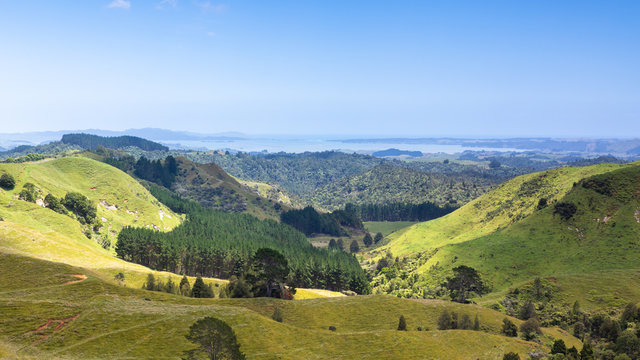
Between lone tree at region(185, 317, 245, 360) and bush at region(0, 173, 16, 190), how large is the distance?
543ft

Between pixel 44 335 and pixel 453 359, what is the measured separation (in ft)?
244

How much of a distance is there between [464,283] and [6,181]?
197 m

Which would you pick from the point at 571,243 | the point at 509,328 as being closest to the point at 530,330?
the point at 509,328

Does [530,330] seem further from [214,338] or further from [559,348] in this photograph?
[214,338]

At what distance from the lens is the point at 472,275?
127438 mm

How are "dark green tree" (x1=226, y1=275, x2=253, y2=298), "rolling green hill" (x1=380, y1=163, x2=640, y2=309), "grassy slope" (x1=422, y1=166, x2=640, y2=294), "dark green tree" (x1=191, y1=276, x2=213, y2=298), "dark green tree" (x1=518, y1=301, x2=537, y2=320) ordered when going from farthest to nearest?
"grassy slope" (x1=422, y1=166, x2=640, y2=294), "rolling green hill" (x1=380, y1=163, x2=640, y2=309), "dark green tree" (x1=518, y1=301, x2=537, y2=320), "dark green tree" (x1=226, y1=275, x2=253, y2=298), "dark green tree" (x1=191, y1=276, x2=213, y2=298)

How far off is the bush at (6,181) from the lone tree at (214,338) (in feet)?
543

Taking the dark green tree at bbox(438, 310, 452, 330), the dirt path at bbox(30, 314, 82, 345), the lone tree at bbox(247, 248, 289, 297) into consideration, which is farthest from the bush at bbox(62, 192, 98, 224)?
the dark green tree at bbox(438, 310, 452, 330)

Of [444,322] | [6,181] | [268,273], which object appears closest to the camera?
[444,322]

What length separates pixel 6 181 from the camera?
166 metres

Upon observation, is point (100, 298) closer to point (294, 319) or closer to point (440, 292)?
point (294, 319)

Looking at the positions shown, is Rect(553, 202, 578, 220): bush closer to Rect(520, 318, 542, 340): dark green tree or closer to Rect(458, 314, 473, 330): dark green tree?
Rect(520, 318, 542, 340): dark green tree

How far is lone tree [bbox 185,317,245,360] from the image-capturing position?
178 ft

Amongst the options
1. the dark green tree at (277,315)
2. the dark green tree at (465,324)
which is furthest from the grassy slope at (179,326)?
the dark green tree at (465,324)
